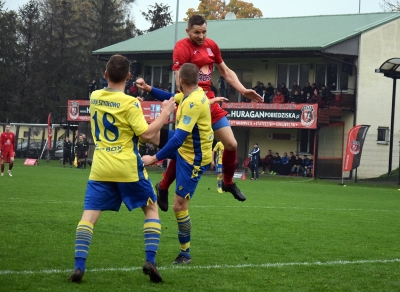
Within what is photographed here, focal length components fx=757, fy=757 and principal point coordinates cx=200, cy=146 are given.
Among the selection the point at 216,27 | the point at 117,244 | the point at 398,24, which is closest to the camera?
the point at 117,244

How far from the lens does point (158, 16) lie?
7525cm

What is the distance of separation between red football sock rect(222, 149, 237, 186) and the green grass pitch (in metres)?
0.86

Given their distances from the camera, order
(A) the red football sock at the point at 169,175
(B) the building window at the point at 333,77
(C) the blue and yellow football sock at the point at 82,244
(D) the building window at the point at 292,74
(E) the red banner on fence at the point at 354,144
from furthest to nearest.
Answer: (D) the building window at the point at 292,74 → (B) the building window at the point at 333,77 → (E) the red banner on fence at the point at 354,144 → (A) the red football sock at the point at 169,175 → (C) the blue and yellow football sock at the point at 82,244

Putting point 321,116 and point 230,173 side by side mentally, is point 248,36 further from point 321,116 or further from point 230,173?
point 230,173

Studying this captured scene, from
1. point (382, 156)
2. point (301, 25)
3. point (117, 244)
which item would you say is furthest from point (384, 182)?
point (117, 244)

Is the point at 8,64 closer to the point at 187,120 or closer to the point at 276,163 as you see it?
the point at 276,163

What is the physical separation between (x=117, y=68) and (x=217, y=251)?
3.22 metres

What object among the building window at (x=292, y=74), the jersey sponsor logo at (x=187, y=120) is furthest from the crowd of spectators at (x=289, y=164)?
the jersey sponsor logo at (x=187, y=120)

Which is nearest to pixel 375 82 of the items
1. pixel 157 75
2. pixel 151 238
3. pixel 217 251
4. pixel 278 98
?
pixel 278 98

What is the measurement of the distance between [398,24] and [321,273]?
128ft

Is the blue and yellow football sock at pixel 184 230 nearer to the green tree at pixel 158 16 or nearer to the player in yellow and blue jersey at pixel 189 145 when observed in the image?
the player in yellow and blue jersey at pixel 189 145

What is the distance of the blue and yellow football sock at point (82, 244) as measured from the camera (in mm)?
6926

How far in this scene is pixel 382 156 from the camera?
129 feet

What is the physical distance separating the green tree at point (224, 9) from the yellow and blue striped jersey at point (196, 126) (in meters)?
68.4
